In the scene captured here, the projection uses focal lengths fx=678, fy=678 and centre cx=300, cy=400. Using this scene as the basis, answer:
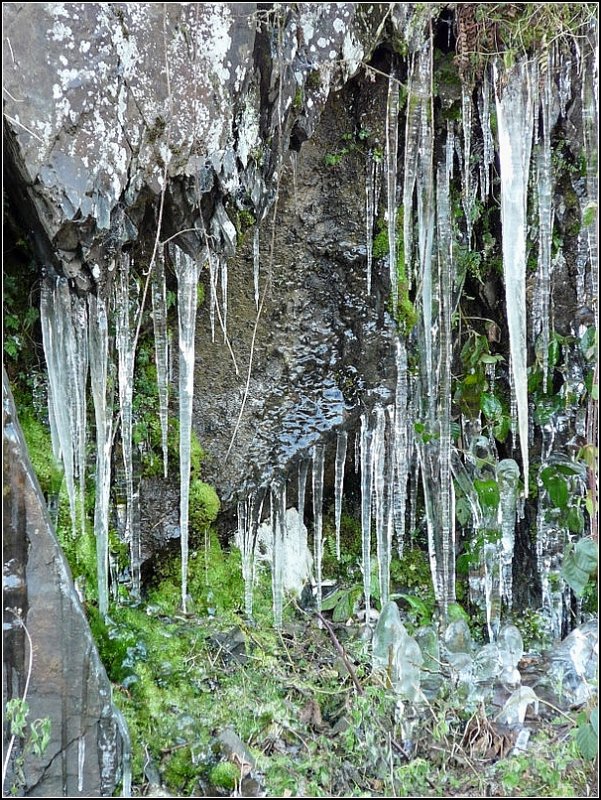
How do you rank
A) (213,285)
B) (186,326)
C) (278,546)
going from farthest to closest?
(278,546) < (213,285) < (186,326)

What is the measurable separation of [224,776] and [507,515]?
2.44 meters

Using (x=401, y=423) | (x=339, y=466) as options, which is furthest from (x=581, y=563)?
(x=339, y=466)

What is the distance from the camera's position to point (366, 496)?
4.27 m

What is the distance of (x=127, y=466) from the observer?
3828mm

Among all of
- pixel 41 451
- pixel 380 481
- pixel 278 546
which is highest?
pixel 41 451

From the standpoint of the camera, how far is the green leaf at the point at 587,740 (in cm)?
305

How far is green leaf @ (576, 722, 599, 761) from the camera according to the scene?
10.0 feet

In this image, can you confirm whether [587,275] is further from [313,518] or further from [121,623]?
[121,623]

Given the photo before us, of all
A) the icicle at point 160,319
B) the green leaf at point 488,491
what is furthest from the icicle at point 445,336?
the icicle at point 160,319

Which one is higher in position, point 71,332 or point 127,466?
point 71,332

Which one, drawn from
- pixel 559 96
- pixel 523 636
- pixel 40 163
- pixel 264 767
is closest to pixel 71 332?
pixel 40 163

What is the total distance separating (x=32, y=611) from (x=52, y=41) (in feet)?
7.67

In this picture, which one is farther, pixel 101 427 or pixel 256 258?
pixel 256 258

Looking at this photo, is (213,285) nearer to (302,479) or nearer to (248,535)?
(302,479)
